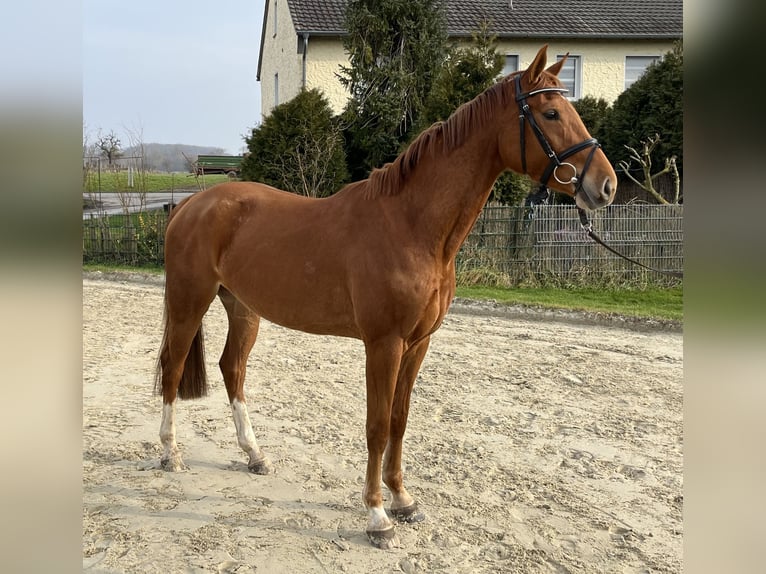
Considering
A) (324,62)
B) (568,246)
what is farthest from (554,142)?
(324,62)

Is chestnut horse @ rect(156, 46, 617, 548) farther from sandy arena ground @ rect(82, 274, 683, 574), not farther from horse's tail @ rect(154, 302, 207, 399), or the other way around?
horse's tail @ rect(154, 302, 207, 399)

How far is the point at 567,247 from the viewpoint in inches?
378

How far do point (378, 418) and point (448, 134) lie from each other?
4.45 ft

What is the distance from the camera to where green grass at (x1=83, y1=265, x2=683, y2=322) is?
7801 mm


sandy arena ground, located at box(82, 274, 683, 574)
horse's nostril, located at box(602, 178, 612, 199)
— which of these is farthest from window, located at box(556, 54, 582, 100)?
horse's nostril, located at box(602, 178, 612, 199)

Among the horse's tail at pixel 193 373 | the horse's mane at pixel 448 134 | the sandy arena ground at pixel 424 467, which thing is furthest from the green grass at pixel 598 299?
the horse's mane at pixel 448 134

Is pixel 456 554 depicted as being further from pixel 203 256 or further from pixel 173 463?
pixel 203 256

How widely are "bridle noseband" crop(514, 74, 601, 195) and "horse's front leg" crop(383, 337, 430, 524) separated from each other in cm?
103

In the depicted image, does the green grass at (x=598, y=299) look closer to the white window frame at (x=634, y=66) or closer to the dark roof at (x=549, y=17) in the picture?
the dark roof at (x=549, y=17)

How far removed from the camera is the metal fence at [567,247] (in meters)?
9.38

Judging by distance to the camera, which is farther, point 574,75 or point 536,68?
point 574,75

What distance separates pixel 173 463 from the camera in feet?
11.8

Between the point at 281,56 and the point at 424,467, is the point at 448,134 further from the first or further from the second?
the point at 281,56
